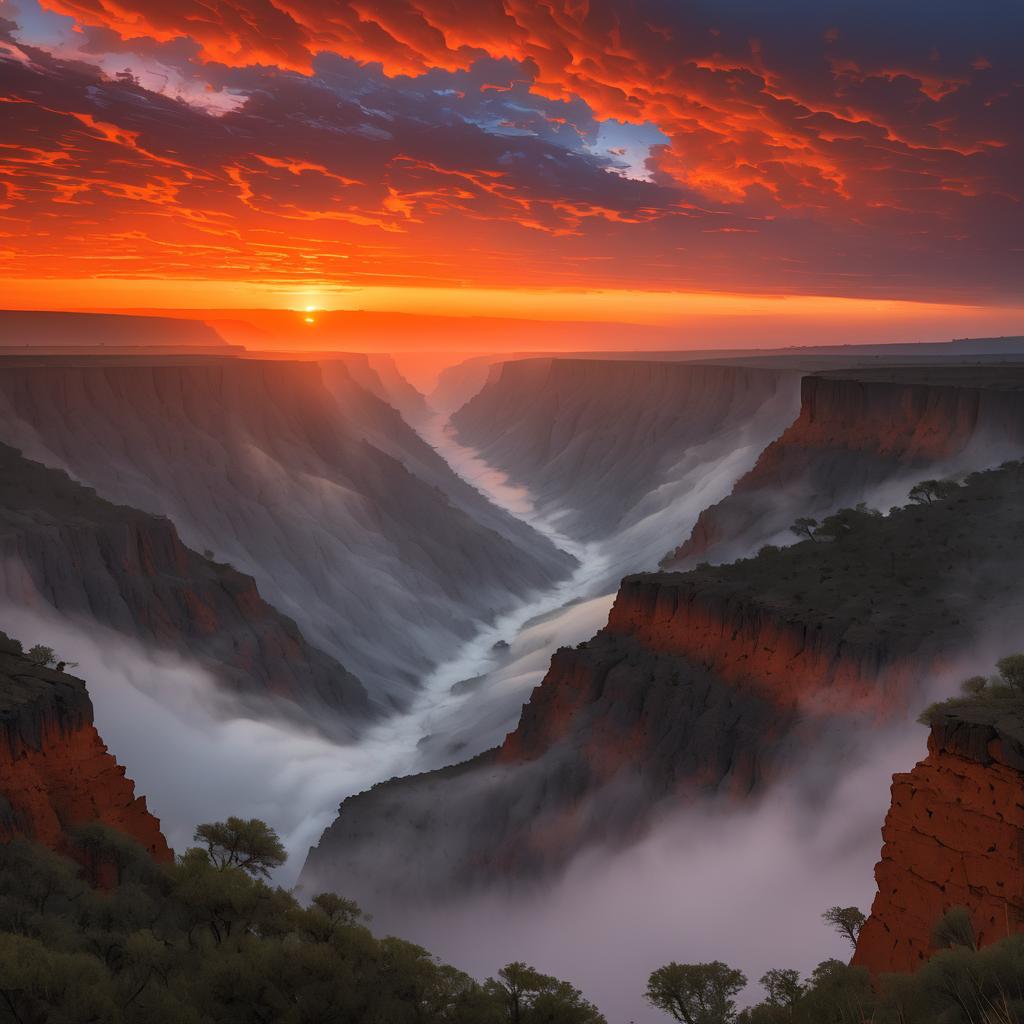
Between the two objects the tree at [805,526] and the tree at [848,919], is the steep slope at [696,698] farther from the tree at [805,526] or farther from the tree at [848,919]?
the tree at [848,919]

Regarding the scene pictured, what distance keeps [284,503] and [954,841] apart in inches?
2795

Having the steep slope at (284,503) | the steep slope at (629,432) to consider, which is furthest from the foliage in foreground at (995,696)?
the steep slope at (629,432)

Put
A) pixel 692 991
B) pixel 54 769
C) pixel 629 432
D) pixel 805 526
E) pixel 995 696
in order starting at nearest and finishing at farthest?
1. pixel 692 991
2. pixel 995 696
3. pixel 54 769
4. pixel 805 526
5. pixel 629 432

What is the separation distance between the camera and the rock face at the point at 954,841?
1642 cm

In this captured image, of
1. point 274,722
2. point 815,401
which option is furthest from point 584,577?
point 274,722

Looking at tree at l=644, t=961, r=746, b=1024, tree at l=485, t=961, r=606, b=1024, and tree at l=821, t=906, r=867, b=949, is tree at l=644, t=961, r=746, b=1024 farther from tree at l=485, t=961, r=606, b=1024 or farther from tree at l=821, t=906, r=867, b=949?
tree at l=821, t=906, r=867, b=949

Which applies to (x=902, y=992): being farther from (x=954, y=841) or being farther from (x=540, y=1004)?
(x=540, y=1004)

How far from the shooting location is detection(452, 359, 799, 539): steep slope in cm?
12775

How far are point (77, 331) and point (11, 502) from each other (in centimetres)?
15086

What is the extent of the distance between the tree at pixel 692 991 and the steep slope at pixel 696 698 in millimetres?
12441

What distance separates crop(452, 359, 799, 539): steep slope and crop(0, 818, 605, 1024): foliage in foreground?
4015 inches

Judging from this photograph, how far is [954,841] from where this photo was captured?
17047 millimetres

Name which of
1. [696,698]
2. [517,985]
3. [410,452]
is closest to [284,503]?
[696,698]

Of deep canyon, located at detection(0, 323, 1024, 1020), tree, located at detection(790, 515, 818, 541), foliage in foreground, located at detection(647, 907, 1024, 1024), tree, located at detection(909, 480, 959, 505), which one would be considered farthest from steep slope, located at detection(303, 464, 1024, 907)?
foliage in foreground, located at detection(647, 907, 1024, 1024)
